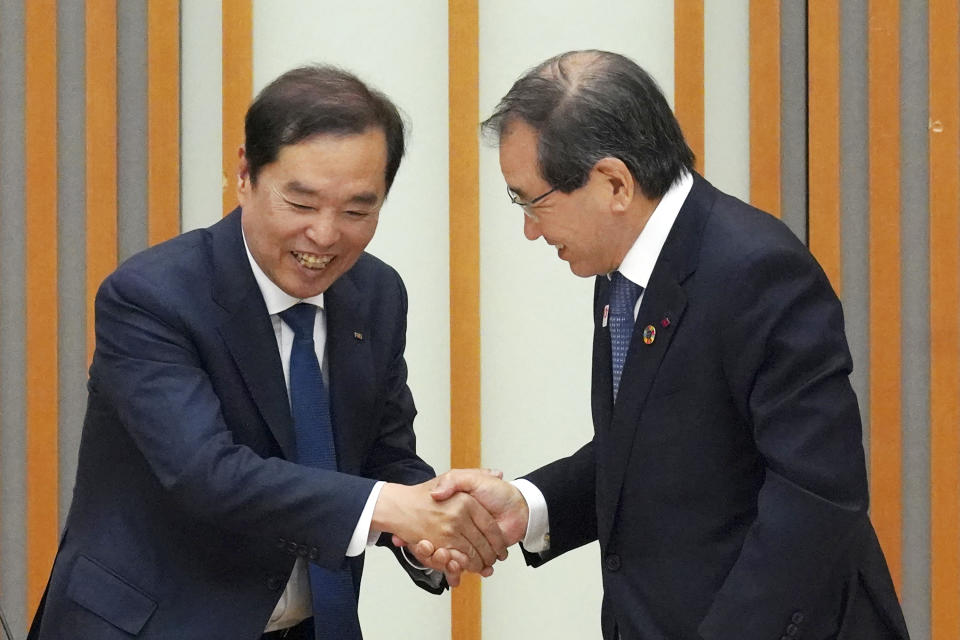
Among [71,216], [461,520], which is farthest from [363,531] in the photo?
[71,216]

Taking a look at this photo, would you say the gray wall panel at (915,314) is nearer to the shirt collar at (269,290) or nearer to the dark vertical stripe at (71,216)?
the shirt collar at (269,290)

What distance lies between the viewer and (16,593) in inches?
133

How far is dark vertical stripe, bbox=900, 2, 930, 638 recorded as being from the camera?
10.7ft

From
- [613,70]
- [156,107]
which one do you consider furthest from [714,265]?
[156,107]

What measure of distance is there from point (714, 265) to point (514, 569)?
1.82m

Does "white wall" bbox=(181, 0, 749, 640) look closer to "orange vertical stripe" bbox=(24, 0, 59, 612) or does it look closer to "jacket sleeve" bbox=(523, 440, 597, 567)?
"orange vertical stripe" bbox=(24, 0, 59, 612)

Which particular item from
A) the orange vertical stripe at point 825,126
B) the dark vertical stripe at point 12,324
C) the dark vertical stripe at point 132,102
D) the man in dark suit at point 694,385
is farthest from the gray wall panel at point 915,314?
the dark vertical stripe at point 12,324

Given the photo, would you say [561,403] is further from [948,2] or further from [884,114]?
[948,2]

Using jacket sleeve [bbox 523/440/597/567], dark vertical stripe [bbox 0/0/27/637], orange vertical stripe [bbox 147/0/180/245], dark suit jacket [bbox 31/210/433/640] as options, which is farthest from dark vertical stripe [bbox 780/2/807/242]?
dark vertical stripe [bbox 0/0/27/637]

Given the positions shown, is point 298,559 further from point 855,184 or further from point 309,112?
point 855,184

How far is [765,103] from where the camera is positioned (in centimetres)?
329

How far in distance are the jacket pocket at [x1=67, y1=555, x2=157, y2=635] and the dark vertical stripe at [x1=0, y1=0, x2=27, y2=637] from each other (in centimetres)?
143

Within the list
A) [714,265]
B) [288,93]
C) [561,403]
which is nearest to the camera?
[714,265]

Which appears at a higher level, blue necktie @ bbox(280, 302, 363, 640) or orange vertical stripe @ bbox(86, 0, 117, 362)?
orange vertical stripe @ bbox(86, 0, 117, 362)
